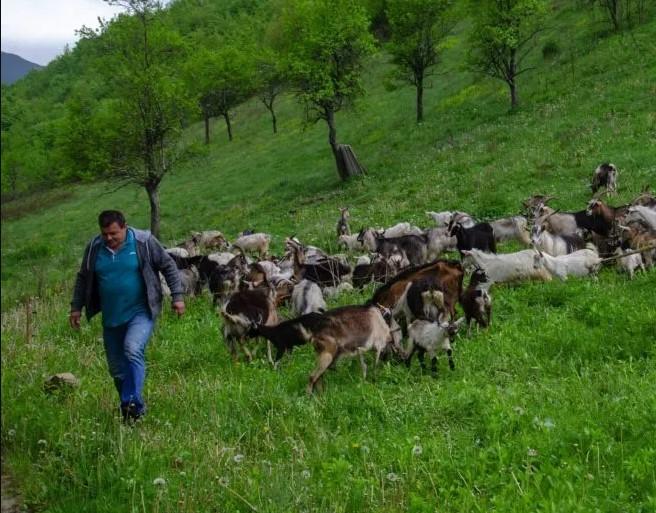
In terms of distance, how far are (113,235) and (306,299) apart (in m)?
4.54

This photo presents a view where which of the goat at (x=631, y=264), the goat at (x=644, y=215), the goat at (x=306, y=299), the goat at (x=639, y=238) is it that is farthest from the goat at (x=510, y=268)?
the goat at (x=306, y=299)

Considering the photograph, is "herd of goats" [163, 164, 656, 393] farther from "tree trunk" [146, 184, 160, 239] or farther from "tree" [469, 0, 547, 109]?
"tree" [469, 0, 547, 109]

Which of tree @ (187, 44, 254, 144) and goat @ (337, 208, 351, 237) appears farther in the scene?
tree @ (187, 44, 254, 144)

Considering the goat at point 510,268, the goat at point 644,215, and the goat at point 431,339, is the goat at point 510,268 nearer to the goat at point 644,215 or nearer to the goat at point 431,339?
the goat at point 644,215

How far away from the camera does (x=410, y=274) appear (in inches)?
388

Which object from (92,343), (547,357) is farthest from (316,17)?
(547,357)

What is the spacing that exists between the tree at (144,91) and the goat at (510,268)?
1745cm

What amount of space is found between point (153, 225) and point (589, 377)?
21.8 meters

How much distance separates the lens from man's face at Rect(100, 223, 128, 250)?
21.5 ft

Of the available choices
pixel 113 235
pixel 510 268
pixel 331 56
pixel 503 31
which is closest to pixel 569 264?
pixel 510 268

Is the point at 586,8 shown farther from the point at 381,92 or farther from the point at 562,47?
the point at 381,92

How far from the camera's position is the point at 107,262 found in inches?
267

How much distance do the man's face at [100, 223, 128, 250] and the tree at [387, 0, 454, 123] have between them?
29094mm

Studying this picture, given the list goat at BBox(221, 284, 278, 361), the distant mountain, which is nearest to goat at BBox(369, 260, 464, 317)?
goat at BBox(221, 284, 278, 361)
